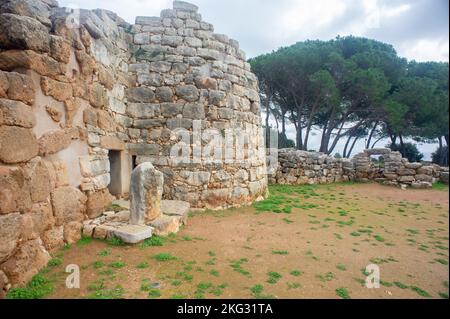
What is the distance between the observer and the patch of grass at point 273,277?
3277mm

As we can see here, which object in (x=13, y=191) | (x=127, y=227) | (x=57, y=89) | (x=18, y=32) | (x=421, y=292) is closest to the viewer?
(x=13, y=191)

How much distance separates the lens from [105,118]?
5.43 meters

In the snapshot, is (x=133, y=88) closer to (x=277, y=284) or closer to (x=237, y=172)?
(x=237, y=172)

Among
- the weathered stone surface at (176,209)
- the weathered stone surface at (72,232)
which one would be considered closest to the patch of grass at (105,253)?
the weathered stone surface at (72,232)

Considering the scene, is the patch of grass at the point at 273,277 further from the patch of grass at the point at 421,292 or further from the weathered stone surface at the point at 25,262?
the weathered stone surface at the point at 25,262

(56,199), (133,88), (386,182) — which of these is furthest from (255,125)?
(386,182)

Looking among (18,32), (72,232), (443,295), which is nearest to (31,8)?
(18,32)

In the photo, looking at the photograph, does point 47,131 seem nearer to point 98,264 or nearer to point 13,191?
point 13,191

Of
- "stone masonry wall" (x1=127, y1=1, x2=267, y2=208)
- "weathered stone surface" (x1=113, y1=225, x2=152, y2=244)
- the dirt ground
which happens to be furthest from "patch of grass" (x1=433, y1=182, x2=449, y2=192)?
"weathered stone surface" (x1=113, y1=225, x2=152, y2=244)

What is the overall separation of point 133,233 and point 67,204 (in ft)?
3.52

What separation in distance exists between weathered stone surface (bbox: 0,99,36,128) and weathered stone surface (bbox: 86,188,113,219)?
5.52ft

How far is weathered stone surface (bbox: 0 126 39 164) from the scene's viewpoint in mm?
2893

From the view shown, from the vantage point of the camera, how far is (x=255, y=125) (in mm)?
8047
